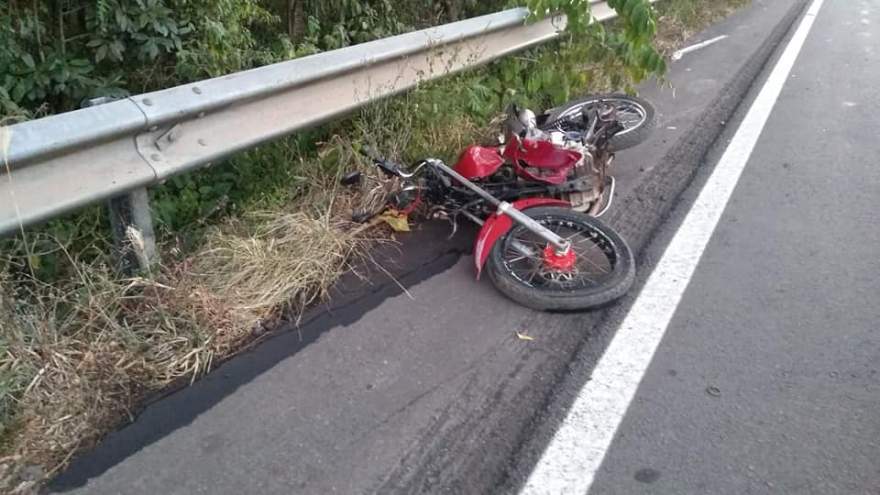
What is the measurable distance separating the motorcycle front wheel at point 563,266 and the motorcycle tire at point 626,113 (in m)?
1.56

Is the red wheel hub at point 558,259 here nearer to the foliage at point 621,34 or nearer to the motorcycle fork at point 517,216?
the motorcycle fork at point 517,216

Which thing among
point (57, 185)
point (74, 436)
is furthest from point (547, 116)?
point (74, 436)

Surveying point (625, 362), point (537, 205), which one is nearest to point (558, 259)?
point (537, 205)

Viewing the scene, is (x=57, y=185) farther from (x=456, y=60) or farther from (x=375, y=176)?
(x=456, y=60)

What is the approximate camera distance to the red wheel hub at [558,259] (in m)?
3.85

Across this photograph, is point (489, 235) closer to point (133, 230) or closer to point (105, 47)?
point (133, 230)

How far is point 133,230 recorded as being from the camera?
331cm

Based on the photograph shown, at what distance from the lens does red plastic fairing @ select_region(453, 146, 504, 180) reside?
4.31 meters

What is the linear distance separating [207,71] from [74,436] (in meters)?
2.36

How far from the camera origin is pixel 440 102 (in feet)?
17.2

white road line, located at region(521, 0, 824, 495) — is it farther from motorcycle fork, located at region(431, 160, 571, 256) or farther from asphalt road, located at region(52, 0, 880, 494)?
motorcycle fork, located at region(431, 160, 571, 256)

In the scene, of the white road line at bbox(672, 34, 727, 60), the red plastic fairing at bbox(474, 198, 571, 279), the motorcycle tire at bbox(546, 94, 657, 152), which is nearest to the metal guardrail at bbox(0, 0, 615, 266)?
the red plastic fairing at bbox(474, 198, 571, 279)

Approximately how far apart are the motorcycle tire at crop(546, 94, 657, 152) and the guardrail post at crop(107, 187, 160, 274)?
296 centimetres

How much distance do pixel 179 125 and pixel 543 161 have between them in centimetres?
201
